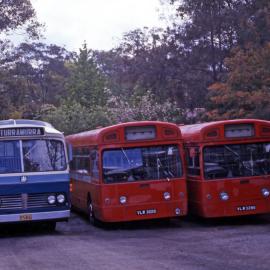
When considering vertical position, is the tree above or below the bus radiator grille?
above

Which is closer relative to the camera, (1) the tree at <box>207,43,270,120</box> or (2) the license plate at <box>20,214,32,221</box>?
(2) the license plate at <box>20,214,32,221</box>

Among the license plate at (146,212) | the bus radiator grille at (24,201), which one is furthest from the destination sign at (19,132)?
the license plate at (146,212)

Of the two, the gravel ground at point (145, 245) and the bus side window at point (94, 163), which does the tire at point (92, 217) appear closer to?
the gravel ground at point (145, 245)

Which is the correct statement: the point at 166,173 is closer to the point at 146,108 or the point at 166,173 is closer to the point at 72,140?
the point at 72,140

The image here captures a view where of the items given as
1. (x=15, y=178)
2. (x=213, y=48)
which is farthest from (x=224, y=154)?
(x=213, y=48)

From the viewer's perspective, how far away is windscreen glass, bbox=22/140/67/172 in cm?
1692

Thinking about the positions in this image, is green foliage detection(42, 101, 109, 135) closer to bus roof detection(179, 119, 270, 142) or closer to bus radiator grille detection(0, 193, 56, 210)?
bus roof detection(179, 119, 270, 142)

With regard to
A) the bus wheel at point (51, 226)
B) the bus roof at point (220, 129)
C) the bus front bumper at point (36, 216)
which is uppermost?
the bus roof at point (220, 129)

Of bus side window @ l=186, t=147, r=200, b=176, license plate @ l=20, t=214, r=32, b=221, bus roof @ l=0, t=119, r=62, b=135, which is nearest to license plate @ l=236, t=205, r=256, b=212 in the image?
bus side window @ l=186, t=147, r=200, b=176

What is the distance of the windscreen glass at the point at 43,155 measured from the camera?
16.9 m

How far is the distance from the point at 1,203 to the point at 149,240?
3.89 metres

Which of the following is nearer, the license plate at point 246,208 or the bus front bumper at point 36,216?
the bus front bumper at point 36,216

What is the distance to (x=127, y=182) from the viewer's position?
56.9ft

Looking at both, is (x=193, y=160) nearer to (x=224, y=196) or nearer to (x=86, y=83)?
(x=224, y=196)
